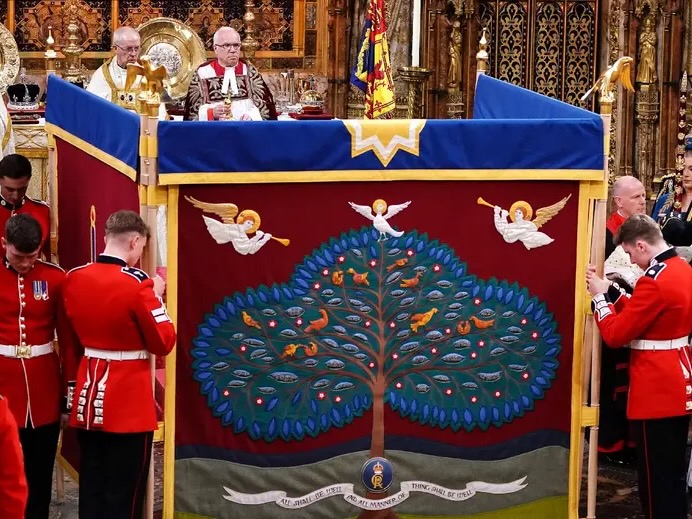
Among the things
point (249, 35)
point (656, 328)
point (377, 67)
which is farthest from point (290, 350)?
point (249, 35)

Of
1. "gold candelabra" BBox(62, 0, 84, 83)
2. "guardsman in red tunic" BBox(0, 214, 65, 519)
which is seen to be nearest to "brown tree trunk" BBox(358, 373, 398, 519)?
"guardsman in red tunic" BBox(0, 214, 65, 519)

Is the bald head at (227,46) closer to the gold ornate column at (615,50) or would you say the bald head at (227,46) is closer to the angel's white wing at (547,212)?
the angel's white wing at (547,212)

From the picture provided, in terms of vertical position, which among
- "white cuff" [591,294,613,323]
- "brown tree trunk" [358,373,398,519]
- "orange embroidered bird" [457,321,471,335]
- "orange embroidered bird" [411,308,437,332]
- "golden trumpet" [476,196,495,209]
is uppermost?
"golden trumpet" [476,196,495,209]

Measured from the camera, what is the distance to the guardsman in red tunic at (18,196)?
23.2 ft

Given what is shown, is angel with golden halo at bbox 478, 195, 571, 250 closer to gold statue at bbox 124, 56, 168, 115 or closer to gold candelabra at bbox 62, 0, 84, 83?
gold statue at bbox 124, 56, 168, 115

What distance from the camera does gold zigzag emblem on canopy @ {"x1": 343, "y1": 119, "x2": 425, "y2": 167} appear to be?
247 inches

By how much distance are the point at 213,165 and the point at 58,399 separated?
1227 millimetres

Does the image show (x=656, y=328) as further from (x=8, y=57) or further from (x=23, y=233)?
(x=8, y=57)

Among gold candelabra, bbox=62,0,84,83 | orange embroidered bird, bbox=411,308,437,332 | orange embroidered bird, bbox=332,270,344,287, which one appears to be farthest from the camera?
gold candelabra, bbox=62,0,84,83

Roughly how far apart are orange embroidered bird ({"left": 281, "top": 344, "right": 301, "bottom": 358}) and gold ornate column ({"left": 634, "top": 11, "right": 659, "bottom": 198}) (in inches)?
314

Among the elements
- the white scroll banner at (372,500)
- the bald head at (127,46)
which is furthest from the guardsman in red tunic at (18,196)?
the bald head at (127,46)

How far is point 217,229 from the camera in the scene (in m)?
6.23

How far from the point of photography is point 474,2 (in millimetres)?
14305

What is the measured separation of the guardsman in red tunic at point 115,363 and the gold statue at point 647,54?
27.9 feet
